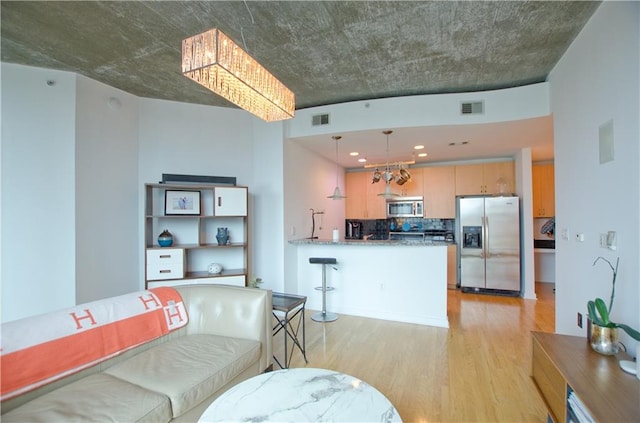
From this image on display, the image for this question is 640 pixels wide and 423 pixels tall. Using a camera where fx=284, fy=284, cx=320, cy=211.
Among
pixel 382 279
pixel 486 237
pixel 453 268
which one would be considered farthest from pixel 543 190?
pixel 382 279

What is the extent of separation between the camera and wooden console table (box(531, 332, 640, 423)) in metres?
1.13

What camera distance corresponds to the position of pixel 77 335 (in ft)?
5.31

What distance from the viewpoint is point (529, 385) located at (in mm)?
2193

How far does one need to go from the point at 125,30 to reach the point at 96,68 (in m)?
0.87

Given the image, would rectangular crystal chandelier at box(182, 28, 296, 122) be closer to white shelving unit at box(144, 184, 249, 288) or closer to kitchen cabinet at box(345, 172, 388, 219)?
white shelving unit at box(144, 184, 249, 288)

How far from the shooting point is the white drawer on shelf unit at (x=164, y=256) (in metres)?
3.23

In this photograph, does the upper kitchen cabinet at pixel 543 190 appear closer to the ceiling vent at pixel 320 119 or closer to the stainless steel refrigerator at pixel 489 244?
the stainless steel refrigerator at pixel 489 244

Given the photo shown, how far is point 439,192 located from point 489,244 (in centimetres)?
132

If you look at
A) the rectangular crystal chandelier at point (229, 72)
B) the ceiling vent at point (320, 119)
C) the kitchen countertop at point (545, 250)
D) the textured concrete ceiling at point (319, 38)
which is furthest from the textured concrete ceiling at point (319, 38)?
the kitchen countertop at point (545, 250)

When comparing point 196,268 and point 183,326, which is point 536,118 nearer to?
point 183,326

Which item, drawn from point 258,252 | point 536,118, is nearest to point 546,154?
point 536,118

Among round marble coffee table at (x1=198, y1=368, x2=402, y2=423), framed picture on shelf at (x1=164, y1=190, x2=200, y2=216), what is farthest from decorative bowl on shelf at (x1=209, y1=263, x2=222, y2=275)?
round marble coffee table at (x1=198, y1=368, x2=402, y2=423)

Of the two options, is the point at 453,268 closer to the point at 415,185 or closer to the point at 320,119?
the point at 415,185

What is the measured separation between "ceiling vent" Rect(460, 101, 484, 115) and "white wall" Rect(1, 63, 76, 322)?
14.0 feet
